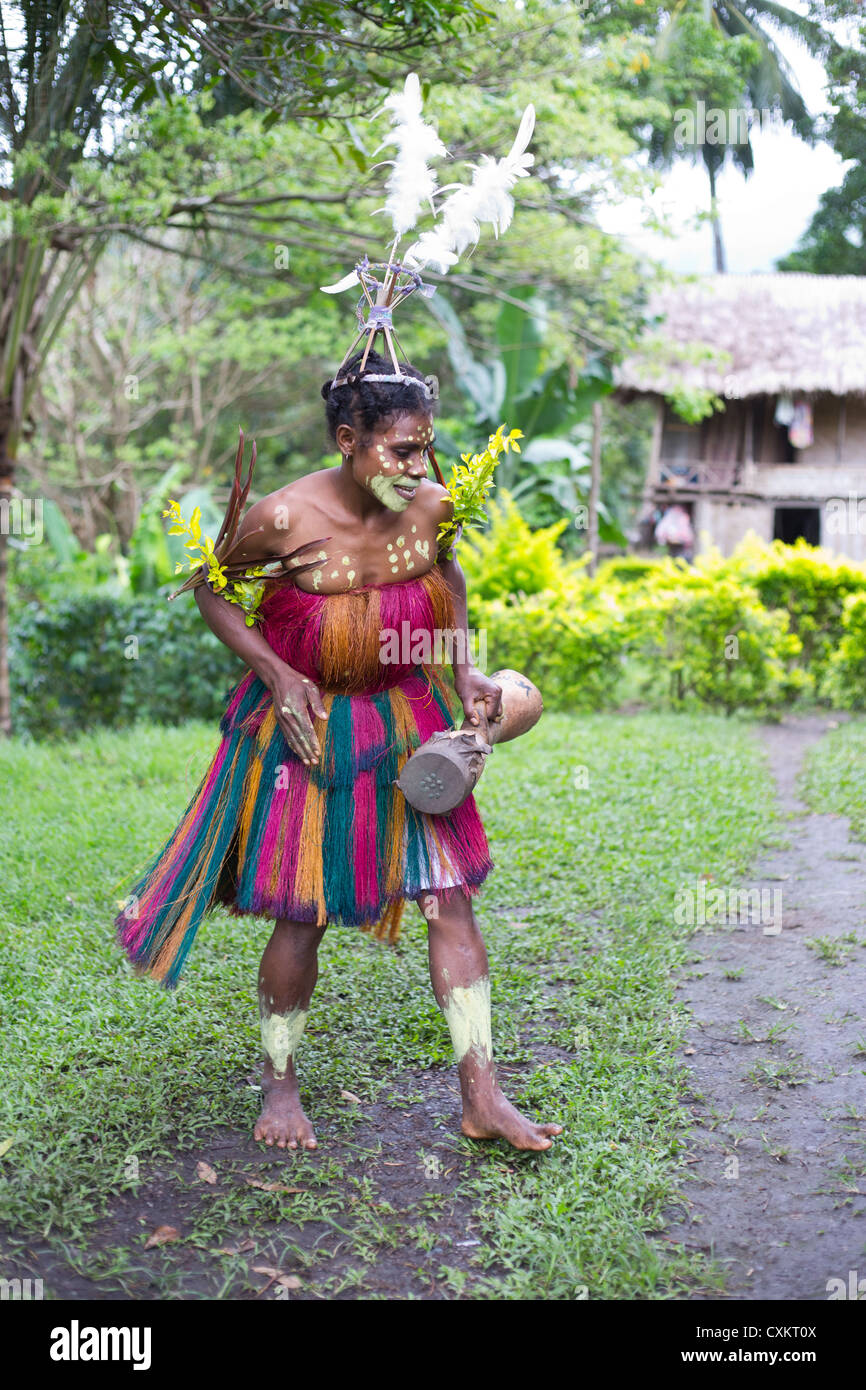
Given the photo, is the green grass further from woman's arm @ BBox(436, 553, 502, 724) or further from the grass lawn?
woman's arm @ BBox(436, 553, 502, 724)

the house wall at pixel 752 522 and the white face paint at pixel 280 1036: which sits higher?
the house wall at pixel 752 522

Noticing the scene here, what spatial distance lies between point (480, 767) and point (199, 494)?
798 centimetres

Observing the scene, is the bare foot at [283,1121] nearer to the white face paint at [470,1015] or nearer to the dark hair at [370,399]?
the white face paint at [470,1015]

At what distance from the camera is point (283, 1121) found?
3012mm

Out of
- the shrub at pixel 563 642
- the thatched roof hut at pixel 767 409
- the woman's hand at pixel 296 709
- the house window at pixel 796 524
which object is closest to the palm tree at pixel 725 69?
the thatched roof hut at pixel 767 409

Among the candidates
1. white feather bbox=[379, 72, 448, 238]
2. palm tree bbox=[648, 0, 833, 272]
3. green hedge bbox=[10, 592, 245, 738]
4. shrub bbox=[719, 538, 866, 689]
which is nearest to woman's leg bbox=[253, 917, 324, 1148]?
white feather bbox=[379, 72, 448, 238]

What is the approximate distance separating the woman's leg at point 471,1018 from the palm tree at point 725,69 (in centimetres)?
1064

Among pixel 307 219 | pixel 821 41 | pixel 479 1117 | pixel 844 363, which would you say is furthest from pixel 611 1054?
pixel 821 41

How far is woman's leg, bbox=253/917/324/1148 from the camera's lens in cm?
299

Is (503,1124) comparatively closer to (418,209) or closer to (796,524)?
(418,209)

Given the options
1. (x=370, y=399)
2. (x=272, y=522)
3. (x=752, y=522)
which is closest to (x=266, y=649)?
(x=272, y=522)

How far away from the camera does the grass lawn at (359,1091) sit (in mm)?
2496

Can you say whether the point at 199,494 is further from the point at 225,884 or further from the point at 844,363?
the point at 844,363

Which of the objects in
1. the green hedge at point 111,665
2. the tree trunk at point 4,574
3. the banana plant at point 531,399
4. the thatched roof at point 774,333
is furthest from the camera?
the thatched roof at point 774,333
